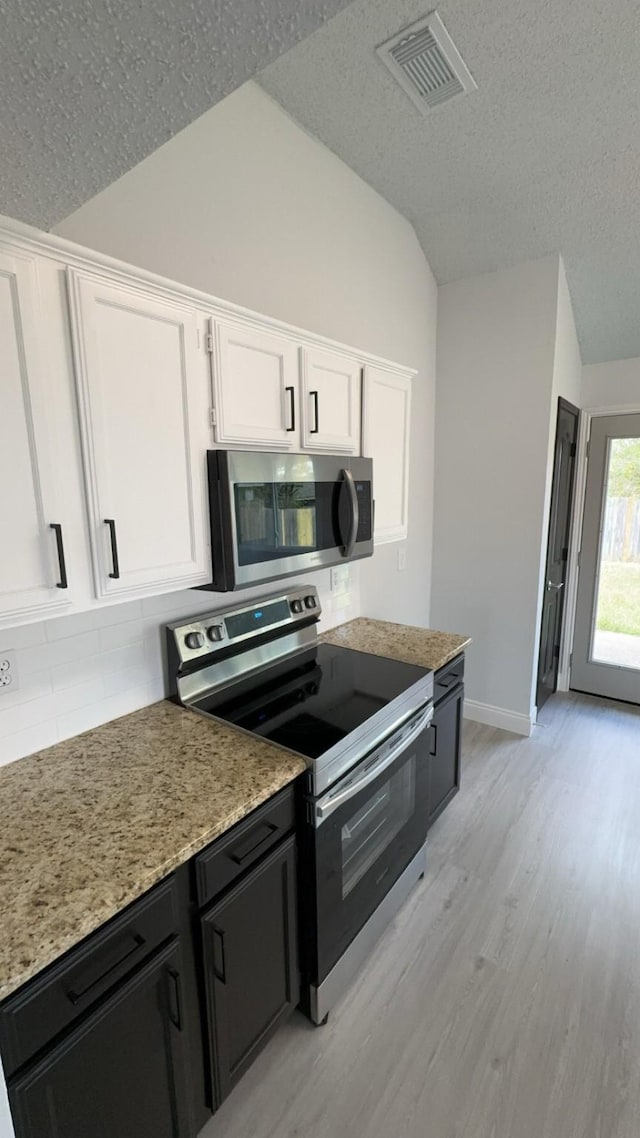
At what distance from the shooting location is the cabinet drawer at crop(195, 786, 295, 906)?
116cm

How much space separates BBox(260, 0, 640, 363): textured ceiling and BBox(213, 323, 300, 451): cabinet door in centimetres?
117

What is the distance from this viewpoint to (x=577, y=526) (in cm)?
373

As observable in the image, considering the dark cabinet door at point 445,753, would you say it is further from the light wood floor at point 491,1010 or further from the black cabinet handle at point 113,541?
the black cabinet handle at point 113,541

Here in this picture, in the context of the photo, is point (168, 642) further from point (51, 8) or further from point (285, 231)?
point (285, 231)

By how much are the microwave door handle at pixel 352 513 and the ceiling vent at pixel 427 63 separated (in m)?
1.47

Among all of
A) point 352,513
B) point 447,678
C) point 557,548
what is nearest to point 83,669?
point 352,513

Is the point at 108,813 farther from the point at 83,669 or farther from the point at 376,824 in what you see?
the point at 376,824

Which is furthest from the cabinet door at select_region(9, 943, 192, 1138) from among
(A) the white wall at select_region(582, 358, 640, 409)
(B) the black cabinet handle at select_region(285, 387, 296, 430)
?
(A) the white wall at select_region(582, 358, 640, 409)

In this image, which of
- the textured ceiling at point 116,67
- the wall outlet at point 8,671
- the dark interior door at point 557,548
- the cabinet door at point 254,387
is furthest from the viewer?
the dark interior door at point 557,548

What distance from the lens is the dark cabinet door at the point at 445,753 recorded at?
2215mm

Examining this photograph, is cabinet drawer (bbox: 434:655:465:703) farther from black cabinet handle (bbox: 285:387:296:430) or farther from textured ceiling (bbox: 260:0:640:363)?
textured ceiling (bbox: 260:0:640:363)

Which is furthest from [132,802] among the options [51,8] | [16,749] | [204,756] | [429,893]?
[429,893]

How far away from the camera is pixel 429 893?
2.14 meters

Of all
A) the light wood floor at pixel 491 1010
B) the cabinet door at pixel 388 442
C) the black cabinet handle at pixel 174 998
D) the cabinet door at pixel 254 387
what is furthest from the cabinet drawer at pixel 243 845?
the cabinet door at pixel 388 442
